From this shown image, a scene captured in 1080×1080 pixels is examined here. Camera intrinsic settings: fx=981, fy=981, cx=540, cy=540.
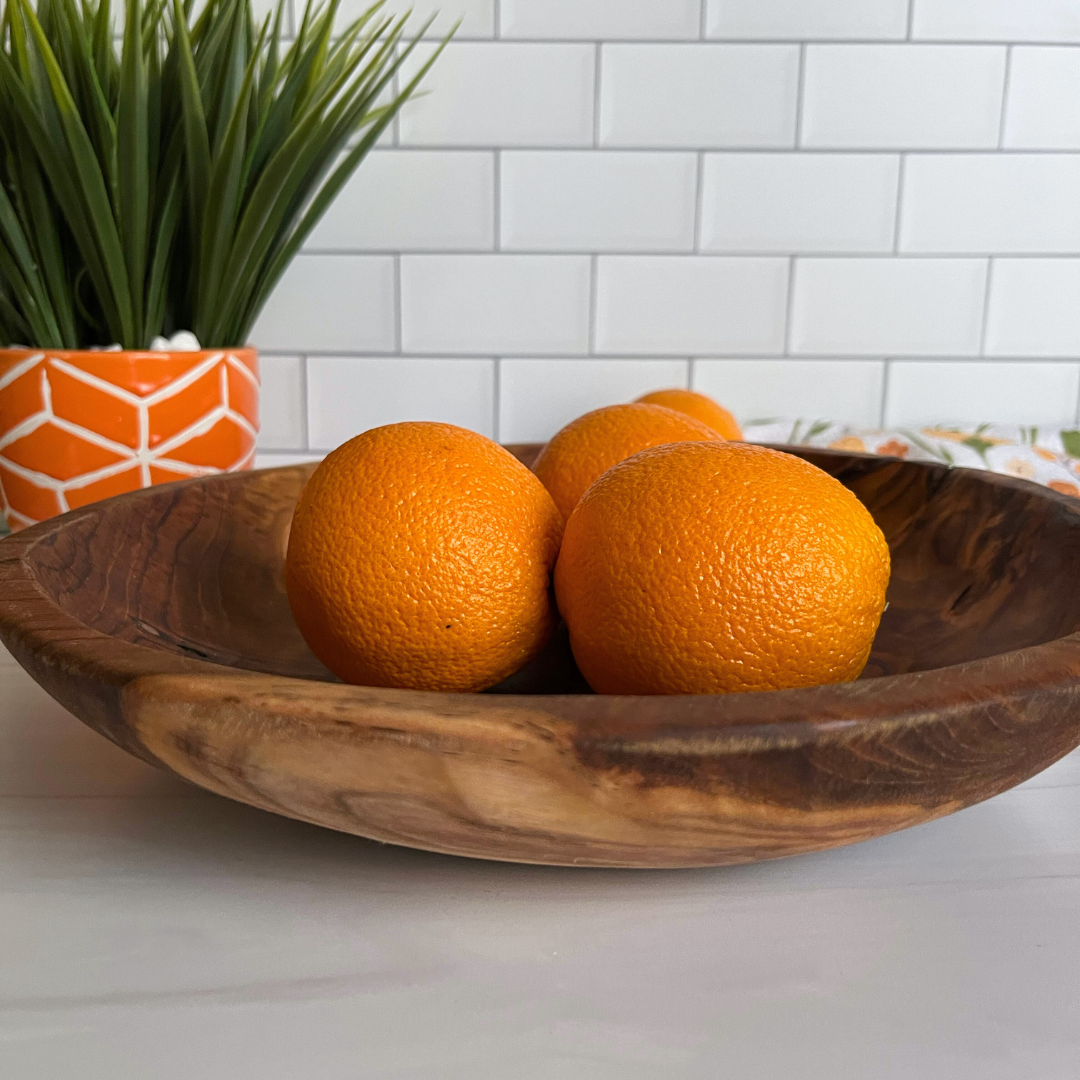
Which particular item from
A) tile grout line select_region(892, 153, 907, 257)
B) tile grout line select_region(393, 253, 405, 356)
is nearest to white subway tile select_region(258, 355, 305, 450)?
tile grout line select_region(393, 253, 405, 356)

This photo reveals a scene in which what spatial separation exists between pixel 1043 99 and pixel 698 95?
0.38 meters

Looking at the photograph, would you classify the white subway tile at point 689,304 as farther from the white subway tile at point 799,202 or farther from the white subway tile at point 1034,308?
the white subway tile at point 1034,308

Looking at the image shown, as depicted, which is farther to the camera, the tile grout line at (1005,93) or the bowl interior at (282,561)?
the tile grout line at (1005,93)

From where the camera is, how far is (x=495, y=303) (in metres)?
1.13

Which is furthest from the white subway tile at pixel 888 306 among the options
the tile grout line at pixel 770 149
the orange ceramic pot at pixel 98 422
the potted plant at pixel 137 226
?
the orange ceramic pot at pixel 98 422

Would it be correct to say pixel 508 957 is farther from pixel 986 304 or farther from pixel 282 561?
pixel 986 304

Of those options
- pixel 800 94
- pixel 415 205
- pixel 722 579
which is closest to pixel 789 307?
pixel 800 94

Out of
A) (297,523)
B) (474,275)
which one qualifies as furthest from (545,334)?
(297,523)

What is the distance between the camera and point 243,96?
28.4 inches

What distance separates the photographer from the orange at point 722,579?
0.31 m

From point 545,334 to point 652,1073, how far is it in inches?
38.4

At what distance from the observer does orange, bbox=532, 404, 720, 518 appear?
1.51 ft

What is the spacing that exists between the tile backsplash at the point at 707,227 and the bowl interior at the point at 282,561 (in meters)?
0.62

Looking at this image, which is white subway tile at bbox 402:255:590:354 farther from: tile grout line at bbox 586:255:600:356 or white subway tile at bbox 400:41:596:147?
white subway tile at bbox 400:41:596:147
